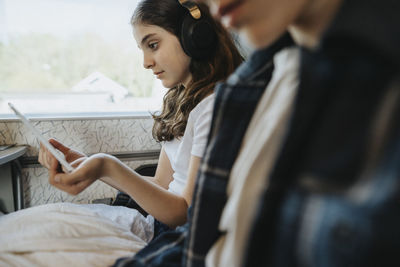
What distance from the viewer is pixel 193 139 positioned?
35.5 inches

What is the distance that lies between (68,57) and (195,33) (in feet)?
3.14

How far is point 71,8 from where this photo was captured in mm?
1441

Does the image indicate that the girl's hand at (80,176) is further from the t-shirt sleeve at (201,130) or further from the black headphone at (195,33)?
the black headphone at (195,33)

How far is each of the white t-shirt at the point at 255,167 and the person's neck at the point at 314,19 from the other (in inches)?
1.9

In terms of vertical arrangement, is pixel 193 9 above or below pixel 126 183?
above

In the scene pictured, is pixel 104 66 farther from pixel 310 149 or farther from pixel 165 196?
pixel 310 149

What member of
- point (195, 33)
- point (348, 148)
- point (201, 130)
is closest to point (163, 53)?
point (195, 33)

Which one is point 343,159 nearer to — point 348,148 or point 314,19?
point 348,148

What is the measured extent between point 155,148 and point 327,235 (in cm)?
Answer: 132

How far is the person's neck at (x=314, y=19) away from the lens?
0.39m

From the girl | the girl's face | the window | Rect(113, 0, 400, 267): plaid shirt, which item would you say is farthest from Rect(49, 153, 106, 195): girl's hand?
the window

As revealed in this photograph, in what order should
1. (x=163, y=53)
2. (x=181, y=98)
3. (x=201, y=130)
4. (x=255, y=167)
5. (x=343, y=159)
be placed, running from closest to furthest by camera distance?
(x=343, y=159)
(x=255, y=167)
(x=201, y=130)
(x=163, y=53)
(x=181, y=98)

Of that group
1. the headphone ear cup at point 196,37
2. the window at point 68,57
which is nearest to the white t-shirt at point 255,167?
the headphone ear cup at point 196,37

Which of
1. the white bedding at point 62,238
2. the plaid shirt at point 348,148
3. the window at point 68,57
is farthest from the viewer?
the window at point 68,57
